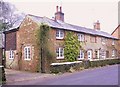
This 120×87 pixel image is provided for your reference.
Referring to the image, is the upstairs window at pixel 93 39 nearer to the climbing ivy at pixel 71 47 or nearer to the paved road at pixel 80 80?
the climbing ivy at pixel 71 47

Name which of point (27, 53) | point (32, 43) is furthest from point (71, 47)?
point (27, 53)

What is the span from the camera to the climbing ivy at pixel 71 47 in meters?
28.2

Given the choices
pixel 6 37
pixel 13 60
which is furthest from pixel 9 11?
pixel 13 60

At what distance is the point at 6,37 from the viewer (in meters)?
33.0

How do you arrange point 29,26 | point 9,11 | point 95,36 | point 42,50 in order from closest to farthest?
point 42,50, point 29,26, point 95,36, point 9,11

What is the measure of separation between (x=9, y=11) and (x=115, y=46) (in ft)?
81.7

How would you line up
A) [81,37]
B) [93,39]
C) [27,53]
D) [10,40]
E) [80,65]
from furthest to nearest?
1. [93,39]
2. [81,37]
3. [10,40]
4. [80,65]
5. [27,53]

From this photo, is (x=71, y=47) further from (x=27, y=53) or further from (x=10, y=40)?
(x=10, y=40)

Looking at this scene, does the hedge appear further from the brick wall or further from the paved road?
the brick wall

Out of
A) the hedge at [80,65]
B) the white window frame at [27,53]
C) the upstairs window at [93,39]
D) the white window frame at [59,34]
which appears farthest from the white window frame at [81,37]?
the white window frame at [27,53]

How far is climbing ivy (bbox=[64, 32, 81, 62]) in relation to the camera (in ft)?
92.7

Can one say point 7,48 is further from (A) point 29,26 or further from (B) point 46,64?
(B) point 46,64

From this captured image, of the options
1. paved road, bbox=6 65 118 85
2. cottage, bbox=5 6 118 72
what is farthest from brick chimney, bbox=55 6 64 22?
paved road, bbox=6 65 118 85

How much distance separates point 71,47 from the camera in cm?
2881
